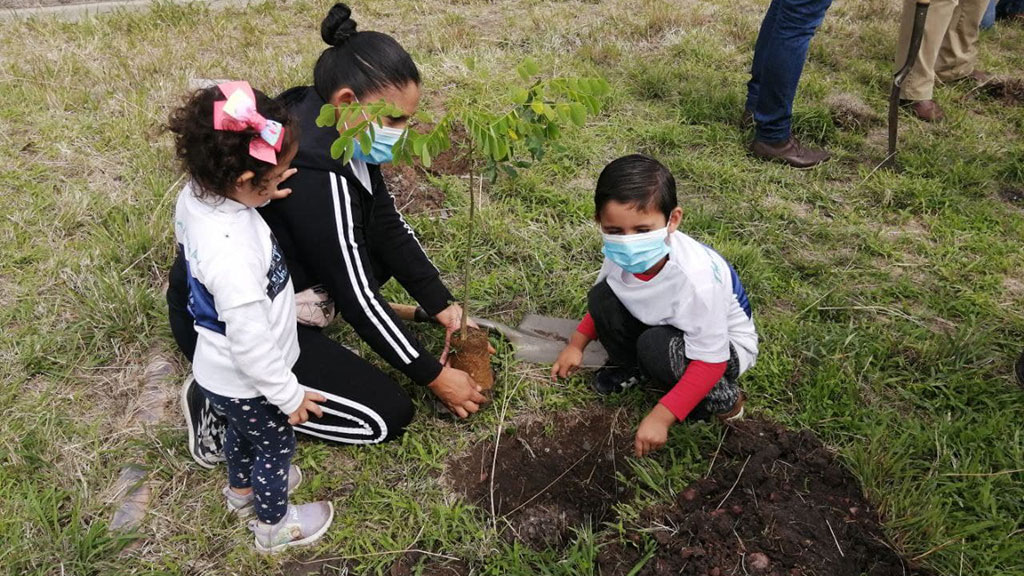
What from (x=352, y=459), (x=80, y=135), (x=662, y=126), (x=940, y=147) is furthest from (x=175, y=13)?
(x=940, y=147)

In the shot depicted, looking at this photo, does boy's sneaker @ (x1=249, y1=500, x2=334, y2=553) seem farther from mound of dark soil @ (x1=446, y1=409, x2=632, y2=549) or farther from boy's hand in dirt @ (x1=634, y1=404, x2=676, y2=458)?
boy's hand in dirt @ (x1=634, y1=404, x2=676, y2=458)

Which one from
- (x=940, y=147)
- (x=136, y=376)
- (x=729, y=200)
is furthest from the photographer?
(x=940, y=147)

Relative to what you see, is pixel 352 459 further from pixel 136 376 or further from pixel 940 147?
pixel 940 147

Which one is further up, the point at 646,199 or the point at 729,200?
the point at 646,199

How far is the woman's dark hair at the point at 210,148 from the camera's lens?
155cm

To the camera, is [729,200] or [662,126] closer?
[729,200]

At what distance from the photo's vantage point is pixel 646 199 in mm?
1855

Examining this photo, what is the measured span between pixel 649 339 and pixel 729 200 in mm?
1620

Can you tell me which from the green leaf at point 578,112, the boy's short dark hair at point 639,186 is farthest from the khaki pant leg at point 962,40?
the green leaf at point 578,112

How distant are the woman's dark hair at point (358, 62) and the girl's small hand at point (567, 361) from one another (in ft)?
3.44

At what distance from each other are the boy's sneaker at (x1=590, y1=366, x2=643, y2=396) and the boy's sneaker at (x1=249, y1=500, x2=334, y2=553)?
3.27 feet

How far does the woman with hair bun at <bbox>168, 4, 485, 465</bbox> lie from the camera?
6.31 feet

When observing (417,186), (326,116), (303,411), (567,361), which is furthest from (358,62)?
(417,186)

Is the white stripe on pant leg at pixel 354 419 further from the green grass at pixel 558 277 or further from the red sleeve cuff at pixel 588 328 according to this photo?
the red sleeve cuff at pixel 588 328
